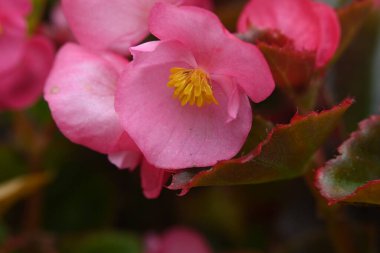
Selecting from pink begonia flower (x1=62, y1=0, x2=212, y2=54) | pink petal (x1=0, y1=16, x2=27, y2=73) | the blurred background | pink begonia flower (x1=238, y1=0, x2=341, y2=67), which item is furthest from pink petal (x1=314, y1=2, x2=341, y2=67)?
pink petal (x1=0, y1=16, x2=27, y2=73)

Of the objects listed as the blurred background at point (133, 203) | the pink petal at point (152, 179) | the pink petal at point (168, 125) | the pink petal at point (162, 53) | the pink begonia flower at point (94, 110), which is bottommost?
the blurred background at point (133, 203)

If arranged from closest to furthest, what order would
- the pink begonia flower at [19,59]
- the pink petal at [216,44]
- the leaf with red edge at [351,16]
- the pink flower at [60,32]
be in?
the pink petal at [216,44] < the leaf with red edge at [351,16] < the pink begonia flower at [19,59] < the pink flower at [60,32]

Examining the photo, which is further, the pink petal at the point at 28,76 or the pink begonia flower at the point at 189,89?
the pink petal at the point at 28,76

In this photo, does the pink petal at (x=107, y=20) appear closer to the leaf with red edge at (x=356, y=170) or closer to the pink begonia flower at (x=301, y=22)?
the pink begonia flower at (x=301, y=22)

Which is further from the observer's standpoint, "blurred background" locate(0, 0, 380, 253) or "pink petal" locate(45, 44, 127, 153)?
"blurred background" locate(0, 0, 380, 253)

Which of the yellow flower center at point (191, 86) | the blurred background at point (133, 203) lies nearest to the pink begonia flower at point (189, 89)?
the yellow flower center at point (191, 86)

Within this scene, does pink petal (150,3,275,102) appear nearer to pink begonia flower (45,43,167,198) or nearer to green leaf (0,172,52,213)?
pink begonia flower (45,43,167,198)
